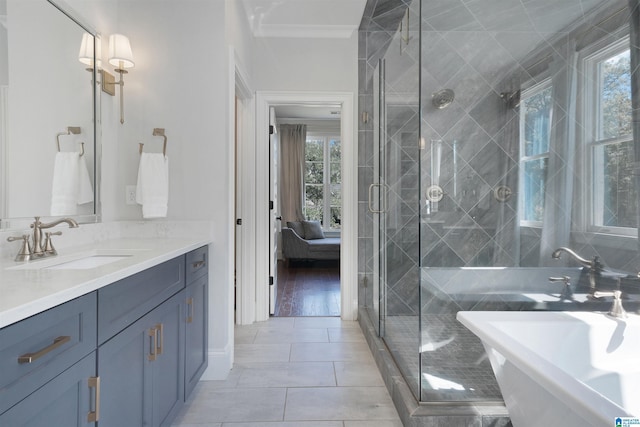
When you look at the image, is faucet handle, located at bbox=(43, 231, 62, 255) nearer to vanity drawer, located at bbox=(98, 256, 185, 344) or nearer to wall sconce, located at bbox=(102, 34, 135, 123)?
vanity drawer, located at bbox=(98, 256, 185, 344)

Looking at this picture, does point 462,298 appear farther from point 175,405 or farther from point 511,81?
point 175,405

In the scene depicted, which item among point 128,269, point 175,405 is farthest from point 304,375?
→ point 128,269

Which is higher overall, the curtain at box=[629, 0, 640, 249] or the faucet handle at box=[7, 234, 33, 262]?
the curtain at box=[629, 0, 640, 249]

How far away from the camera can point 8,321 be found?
2.31 ft

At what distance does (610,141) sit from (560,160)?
0.75 ft

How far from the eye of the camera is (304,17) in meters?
2.93

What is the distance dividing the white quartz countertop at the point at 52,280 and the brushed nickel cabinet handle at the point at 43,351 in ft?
0.30

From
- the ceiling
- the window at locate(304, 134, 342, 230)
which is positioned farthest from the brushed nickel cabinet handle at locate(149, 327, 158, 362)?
the window at locate(304, 134, 342, 230)

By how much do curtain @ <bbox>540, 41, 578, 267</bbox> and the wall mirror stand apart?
2.54m

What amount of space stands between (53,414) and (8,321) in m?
0.31

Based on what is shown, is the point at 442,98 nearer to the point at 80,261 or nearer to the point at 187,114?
the point at 187,114

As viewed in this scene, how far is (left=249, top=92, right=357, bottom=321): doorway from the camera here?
308 cm

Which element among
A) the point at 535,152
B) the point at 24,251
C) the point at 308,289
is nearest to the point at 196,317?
the point at 24,251

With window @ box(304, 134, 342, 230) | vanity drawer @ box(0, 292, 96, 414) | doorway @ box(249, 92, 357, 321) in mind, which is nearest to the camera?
vanity drawer @ box(0, 292, 96, 414)
